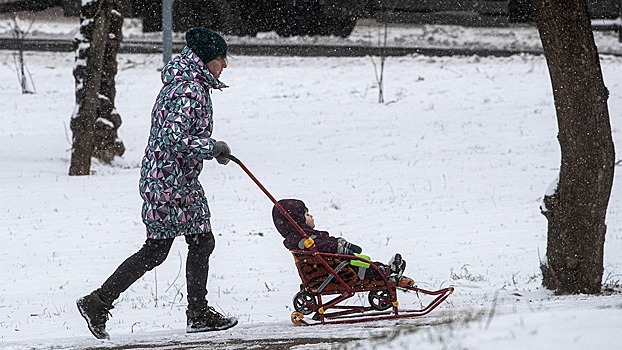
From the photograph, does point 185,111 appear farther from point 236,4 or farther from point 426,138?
point 236,4

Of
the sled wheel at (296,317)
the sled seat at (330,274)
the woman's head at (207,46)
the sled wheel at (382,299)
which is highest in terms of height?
the woman's head at (207,46)

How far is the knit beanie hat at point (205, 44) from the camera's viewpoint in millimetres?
5836

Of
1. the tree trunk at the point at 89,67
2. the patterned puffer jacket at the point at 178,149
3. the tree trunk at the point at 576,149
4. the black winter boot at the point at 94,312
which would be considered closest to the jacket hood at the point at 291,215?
the patterned puffer jacket at the point at 178,149

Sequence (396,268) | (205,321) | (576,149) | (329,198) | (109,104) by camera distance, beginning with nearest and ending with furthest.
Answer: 1. (205,321)
2. (396,268)
3. (576,149)
4. (329,198)
5. (109,104)

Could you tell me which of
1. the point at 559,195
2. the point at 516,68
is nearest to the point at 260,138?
the point at 516,68

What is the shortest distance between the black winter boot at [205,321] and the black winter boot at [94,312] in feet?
1.68

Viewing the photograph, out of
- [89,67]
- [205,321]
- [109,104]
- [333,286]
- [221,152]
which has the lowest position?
[205,321]

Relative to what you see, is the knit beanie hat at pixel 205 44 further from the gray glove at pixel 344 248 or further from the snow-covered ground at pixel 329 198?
the snow-covered ground at pixel 329 198

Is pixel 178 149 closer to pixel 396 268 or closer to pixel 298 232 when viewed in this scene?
pixel 298 232

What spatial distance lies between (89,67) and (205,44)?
808 cm

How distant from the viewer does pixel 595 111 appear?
7.09m

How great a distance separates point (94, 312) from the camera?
594 cm

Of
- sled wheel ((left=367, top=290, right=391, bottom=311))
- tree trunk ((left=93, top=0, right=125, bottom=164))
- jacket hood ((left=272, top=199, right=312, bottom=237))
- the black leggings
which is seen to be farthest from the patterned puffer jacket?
tree trunk ((left=93, top=0, right=125, bottom=164))

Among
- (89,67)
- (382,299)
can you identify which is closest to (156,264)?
(382,299)
